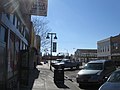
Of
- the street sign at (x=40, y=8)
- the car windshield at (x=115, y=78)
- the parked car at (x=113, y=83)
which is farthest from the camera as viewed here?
the street sign at (x=40, y=8)

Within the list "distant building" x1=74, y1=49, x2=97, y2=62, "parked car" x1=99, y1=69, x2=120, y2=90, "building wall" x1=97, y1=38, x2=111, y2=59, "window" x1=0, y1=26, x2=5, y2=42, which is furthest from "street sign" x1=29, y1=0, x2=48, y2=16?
"distant building" x1=74, y1=49, x2=97, y2=62

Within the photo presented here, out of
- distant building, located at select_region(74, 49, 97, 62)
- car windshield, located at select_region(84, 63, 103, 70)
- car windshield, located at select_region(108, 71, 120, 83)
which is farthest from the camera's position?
distant building, located at select_region(74, 49, 97, 62)

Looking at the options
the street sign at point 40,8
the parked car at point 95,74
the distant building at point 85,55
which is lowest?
the parked car at point 95,74

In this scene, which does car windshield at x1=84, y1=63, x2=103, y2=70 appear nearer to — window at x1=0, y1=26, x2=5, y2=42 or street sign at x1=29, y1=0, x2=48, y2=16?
street sign at x1=29, y1=0, x2=48, y2=16

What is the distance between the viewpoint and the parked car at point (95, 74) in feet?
61.9

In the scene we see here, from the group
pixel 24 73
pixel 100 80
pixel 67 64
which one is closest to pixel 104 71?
pixel 100 80

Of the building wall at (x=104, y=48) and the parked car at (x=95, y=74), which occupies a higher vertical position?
the building wall at (x=104, y=48)

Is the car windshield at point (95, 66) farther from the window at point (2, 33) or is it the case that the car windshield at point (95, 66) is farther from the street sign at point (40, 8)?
the window at point (2, 33)

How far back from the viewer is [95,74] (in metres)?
19.0

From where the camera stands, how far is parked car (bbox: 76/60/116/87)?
18.9 metres

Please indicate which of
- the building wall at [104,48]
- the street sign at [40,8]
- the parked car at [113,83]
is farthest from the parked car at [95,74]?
the building wall at [104,48]

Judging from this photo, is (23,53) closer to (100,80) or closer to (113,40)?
(100,80)

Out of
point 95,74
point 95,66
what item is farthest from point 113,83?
point 95,66

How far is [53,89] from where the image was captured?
1722 cm
